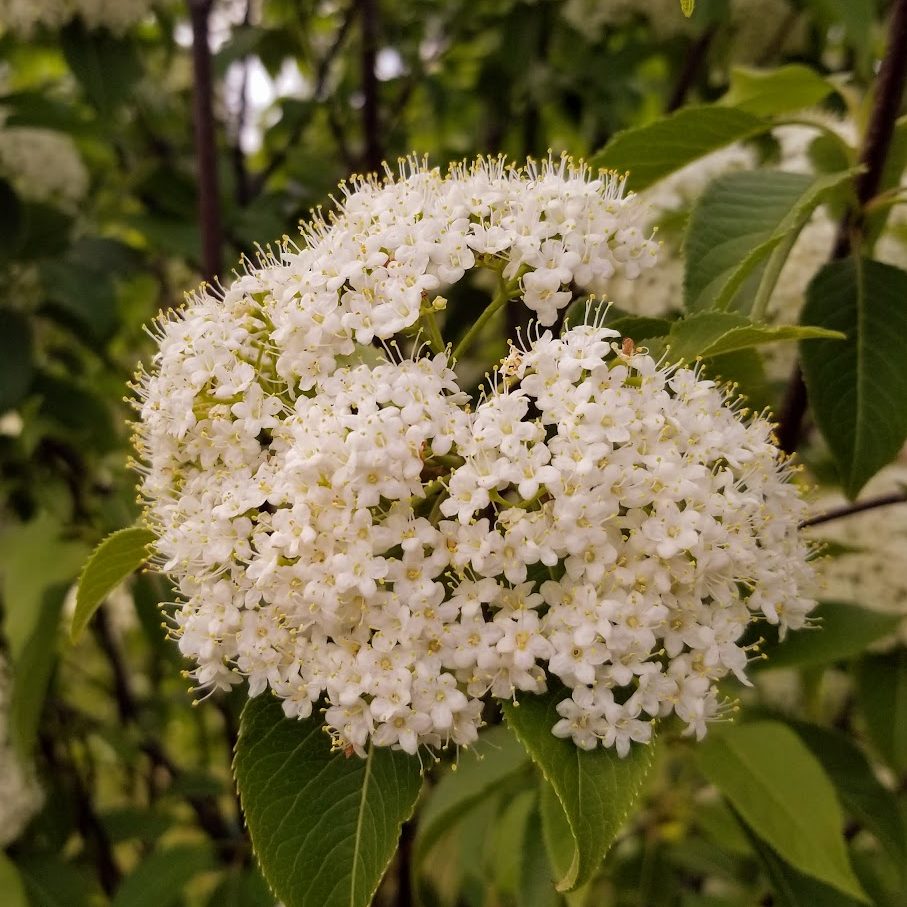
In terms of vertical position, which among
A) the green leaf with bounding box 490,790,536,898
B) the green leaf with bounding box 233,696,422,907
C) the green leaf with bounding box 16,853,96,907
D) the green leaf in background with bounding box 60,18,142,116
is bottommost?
the green leaf with bounding box 490,790,536,898


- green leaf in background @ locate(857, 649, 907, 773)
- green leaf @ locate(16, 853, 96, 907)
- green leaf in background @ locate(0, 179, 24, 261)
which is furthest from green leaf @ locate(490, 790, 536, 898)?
green leaf in background @ locate(0, 179, 24, 261)

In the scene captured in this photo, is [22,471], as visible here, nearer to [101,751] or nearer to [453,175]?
[101,751]

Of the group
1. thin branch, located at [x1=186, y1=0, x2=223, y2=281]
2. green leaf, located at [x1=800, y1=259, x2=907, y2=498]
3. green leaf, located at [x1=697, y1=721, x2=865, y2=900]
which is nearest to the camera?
green leaf, located at [x1=800, y1=259, x2=907, y2=498]

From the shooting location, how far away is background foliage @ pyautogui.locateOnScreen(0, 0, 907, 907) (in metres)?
1.10

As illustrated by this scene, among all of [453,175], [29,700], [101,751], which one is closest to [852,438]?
[453,175]

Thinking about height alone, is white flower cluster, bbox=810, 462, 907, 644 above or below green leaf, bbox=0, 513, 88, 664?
below

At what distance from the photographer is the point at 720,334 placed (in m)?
0.83

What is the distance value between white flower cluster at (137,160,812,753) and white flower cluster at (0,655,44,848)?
0.89m

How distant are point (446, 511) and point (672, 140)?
643 mm

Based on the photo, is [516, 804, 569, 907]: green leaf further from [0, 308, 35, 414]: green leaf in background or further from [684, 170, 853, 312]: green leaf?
[0, 308, 35, 414]: green leaf in background

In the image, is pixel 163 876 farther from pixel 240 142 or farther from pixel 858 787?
pixel 240 142

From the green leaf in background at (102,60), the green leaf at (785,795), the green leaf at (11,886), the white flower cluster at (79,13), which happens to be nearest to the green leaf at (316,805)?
the green leaf at (785,795)

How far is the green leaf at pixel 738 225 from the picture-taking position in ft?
3.30

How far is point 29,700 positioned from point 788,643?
1.11m
